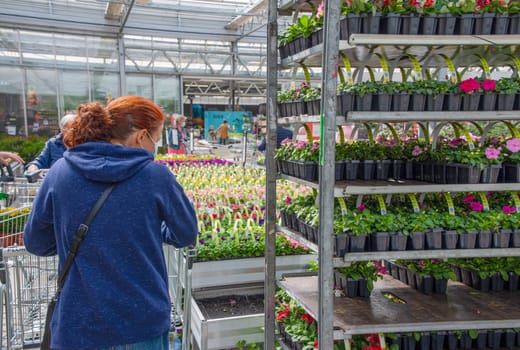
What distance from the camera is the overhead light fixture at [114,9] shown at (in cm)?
1149

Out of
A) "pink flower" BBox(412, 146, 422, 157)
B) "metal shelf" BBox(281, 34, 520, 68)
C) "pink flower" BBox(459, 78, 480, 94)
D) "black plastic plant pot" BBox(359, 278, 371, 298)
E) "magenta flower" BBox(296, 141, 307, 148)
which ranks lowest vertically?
"black plastic plant pot" BBox(359, 278, 371, 298)

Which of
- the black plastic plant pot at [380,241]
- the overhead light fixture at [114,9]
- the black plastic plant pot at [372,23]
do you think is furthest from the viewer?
the overhead light fixture at [114,9]

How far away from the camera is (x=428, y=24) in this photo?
2506 millimetres

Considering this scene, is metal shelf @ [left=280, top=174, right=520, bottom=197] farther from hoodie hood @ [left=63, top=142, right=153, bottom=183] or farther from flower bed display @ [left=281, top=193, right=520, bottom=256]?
hoodie hood @ [left=63, top=142, right=153, bottom=183]

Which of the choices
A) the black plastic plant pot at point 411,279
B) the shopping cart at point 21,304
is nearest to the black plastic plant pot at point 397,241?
the black plastic plant pot at point 411,279

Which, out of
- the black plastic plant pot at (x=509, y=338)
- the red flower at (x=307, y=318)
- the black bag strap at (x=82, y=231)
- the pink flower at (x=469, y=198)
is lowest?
the black plastic plant pot at (x=509, y=338)

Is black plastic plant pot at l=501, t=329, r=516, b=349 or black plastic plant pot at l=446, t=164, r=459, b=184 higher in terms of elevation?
black plastic plant pot at l=446, t=164, r=459, b=184

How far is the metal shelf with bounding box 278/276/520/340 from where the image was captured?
250 cm

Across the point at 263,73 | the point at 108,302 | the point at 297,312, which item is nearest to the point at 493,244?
the point at 297,312

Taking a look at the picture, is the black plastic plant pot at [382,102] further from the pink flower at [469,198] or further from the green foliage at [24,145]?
the green foliage at [24,145]

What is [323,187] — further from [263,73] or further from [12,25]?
[263,73]

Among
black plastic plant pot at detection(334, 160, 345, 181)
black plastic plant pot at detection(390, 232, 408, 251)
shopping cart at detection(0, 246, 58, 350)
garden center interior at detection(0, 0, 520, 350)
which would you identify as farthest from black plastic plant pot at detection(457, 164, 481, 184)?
shopping cart at detection(0, 246, 58, 350)

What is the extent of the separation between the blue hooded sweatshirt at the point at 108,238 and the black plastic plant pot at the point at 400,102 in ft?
4.75

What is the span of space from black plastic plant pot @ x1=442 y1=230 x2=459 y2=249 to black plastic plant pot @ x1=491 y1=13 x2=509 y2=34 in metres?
1.19
